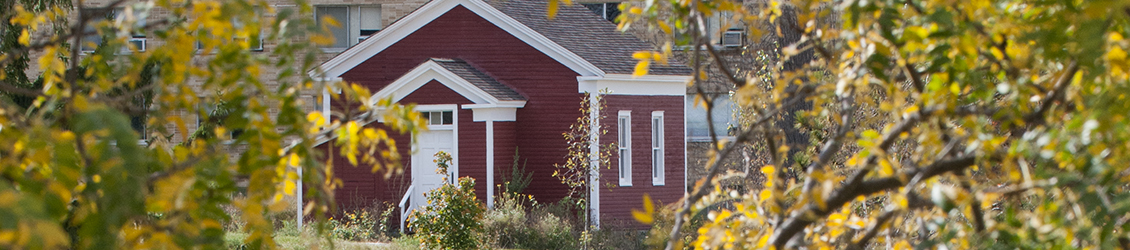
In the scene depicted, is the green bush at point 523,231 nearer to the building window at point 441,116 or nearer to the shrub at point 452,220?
the shrub at point 452,220

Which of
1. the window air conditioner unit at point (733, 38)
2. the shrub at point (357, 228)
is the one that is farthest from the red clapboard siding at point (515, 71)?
the window air conditioner unit at point (733, 38)

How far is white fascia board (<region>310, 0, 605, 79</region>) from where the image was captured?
53.7 ft

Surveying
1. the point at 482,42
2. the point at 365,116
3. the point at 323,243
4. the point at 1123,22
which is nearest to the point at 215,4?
the point at 365,116

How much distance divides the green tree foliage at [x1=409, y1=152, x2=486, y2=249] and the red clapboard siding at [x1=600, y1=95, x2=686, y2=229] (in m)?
3.83

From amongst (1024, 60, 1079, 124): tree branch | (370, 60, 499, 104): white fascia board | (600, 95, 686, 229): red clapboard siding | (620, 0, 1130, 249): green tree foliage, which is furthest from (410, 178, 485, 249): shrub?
(1024, 60, 1079, 124): tree branch

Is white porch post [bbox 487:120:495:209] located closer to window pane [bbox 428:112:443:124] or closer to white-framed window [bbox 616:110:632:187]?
window pane [bbox 428:112:443:124]

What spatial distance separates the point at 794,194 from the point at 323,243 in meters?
10.0

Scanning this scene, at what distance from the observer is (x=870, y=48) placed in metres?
2.37

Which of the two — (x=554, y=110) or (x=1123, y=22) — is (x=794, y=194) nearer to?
(x=1123, y=22)

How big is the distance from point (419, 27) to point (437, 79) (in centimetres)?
158

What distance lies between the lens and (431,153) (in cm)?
1616

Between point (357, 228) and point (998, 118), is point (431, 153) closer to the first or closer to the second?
point (357, 228)

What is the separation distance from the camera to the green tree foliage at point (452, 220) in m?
11.9

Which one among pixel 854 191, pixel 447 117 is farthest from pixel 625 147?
pixel 854 191
